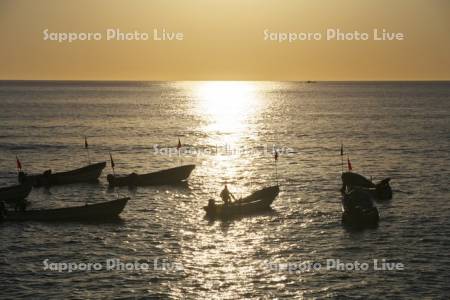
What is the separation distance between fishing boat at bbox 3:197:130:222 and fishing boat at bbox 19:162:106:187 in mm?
13028

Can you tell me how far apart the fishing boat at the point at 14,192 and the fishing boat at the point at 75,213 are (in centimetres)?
691

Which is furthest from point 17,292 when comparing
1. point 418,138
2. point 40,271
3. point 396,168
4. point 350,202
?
point 418,138

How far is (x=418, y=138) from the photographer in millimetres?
116062

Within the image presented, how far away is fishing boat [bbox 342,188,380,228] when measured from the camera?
50.2 m

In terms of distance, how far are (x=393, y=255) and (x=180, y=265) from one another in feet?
44.2

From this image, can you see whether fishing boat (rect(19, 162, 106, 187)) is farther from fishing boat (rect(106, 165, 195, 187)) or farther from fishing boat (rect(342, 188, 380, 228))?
fishing boat (rect(342, 188, 380, 228))

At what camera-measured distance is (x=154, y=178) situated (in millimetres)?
69250

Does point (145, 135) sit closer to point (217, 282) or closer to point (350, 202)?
point (350, 202)

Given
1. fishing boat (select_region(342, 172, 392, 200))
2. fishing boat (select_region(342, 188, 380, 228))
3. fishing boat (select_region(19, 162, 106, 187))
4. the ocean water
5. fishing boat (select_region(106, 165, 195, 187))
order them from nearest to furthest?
the ocean water < fishing boat (select_region(342, 188, 380, 228)) < fishing boat (select_region(342, 172, 392, 200)) < fishing boat (select_region(19, 162, 106, 187)) < fishing boat (select_region(106, 165, 195, 187))

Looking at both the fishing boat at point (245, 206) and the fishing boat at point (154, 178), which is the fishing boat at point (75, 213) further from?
the fishing boat at point (154, 178)

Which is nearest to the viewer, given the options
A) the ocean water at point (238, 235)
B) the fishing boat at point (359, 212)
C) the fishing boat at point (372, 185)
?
the ocean water at point (238, 235)

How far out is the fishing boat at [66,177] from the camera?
6781 centimetres

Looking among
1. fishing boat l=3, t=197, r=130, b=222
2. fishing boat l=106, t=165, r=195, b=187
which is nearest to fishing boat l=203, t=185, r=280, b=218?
fishing boat l=3, t=197, r=130, b=222

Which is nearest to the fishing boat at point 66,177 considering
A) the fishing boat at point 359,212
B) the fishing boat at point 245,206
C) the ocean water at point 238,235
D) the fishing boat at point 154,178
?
the ocean water at point 238,235
